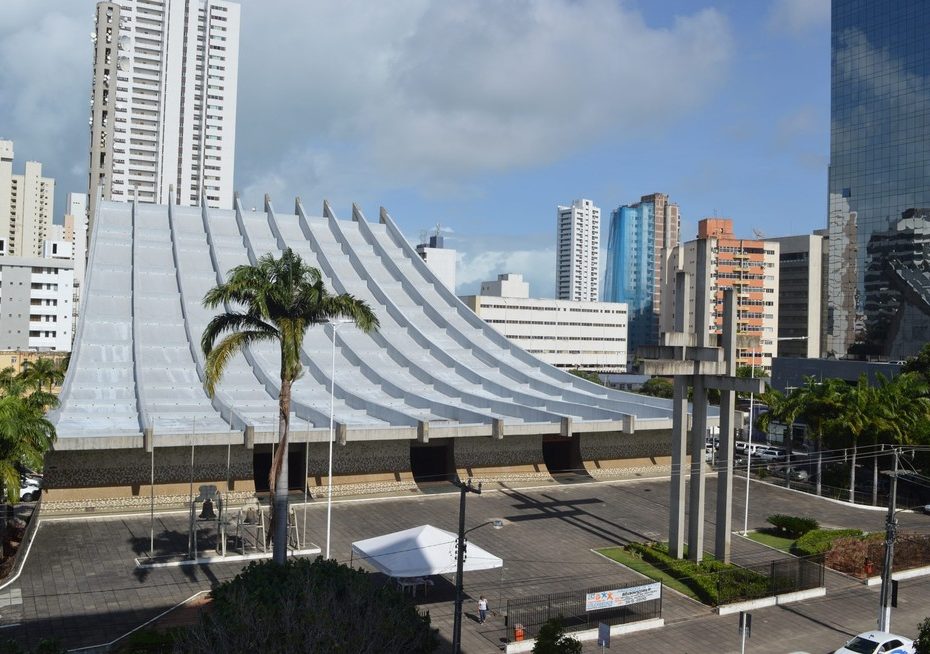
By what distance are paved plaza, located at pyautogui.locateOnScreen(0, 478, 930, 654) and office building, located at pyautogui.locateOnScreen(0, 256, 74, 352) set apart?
251ft

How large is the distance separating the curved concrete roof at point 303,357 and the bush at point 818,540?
467 inches

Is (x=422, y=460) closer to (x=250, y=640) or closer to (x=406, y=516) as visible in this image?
(x=406, y=516)

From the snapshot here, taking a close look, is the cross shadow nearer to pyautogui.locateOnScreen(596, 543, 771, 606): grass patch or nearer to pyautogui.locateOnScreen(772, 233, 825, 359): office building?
pyautogui.locateOnScreen(596, 543, 771, 606): grass patch

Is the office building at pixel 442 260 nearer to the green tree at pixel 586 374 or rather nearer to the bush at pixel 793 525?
the green tree at pixel 586 374

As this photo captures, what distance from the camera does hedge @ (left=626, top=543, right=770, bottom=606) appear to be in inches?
1232

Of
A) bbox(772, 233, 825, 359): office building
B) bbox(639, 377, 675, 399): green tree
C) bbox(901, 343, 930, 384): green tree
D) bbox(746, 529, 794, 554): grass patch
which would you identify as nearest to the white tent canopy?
bbox(746, 529, 794, 554): grass patch

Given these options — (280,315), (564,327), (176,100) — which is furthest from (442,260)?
(280,315)

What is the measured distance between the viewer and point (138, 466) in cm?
4056

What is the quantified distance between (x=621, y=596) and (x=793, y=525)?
15.4 m

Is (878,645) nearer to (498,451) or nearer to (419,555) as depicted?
(419,555)

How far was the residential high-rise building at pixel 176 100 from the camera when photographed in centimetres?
14875

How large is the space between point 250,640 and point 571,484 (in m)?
33.5

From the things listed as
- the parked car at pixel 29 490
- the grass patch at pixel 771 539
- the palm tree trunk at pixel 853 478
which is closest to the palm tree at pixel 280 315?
the grass patch at pixel 771 539

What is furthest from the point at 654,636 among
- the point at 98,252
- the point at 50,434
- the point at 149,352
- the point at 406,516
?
the point at 98,252
